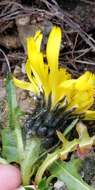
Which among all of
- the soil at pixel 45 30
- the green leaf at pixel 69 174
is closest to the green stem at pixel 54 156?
the green leaf at pixel 69 174

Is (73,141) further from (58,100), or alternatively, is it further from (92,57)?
(92,57)

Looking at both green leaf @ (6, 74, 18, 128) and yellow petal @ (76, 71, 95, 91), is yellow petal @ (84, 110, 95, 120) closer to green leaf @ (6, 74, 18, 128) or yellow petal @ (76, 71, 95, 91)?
yellow petal @ (76, 71, 95, 91)

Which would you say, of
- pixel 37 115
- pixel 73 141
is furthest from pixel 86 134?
pixel 37 115

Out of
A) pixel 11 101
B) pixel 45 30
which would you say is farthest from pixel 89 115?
pixel 45 30

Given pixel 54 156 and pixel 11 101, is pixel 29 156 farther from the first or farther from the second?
pixel 11 101

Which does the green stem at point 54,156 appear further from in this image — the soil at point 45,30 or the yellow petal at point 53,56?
the soil at point 45,30

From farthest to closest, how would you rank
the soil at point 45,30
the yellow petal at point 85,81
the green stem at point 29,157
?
the soil at point 45,30
the green stem at point 29,157
the yellow petal at point 85,81
